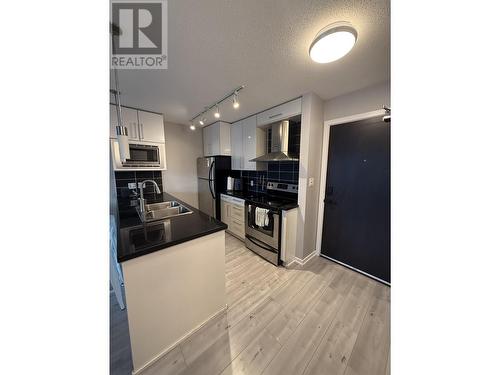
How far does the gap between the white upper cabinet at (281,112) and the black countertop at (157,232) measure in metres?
1.75

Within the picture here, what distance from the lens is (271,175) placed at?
9.48ft

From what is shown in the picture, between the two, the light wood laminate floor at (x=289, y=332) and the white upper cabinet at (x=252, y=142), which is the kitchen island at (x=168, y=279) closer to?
the light wood laminate floor at (x=289, y=332)

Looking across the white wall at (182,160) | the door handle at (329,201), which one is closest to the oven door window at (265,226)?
the door handle at (329,201)

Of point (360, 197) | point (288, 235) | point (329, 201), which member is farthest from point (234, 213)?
point (360, 197)

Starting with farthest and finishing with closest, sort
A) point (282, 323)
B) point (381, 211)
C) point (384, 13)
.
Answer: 1. point (381, 211)
2. point (282, 323)
3. point (384, 13)

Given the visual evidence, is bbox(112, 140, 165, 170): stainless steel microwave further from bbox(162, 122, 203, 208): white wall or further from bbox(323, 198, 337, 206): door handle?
bbox(323, 198, 337, 206): door handle

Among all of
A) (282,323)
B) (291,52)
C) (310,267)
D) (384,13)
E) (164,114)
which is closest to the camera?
(384,13)

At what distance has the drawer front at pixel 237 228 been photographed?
2.81 meters

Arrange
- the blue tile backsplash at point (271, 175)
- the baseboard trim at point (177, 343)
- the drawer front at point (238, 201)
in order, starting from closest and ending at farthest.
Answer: the baseboard trim at point (177, 343), the blue tile backsplash at point (271, 175), the drawer front at point (238, 201)
